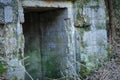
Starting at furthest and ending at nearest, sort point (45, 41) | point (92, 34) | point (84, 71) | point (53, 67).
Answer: point (45, 41), point (53, 67), point (92, 34), point (84, 71)

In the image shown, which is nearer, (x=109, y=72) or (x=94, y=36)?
(x=109, y=72)

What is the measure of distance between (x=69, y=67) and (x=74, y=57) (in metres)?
0.25

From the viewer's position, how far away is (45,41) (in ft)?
25.4

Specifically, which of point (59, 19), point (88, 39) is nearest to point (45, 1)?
point (59, 19)

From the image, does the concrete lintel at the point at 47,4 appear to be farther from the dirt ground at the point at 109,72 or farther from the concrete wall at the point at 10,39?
the dirt ground at the point at 109,72

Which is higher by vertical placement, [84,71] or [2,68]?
[2,68]

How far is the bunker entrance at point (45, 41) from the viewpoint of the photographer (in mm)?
7316

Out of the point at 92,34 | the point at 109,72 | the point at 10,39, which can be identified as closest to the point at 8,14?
the point at 10,39

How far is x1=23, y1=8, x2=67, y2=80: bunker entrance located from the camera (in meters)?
7.32

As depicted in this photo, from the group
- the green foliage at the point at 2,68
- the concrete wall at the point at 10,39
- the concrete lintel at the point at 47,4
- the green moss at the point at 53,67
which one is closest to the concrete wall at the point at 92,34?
the concrete lintel at the point at 47,4

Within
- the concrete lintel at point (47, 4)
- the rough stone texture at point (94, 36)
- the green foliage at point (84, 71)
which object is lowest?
the green foliage at point (84, 71)

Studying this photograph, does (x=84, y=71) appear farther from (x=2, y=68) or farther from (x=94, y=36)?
(x=2, y=68)

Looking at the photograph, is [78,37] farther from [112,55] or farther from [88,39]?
[112,55]

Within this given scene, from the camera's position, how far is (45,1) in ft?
22.0
